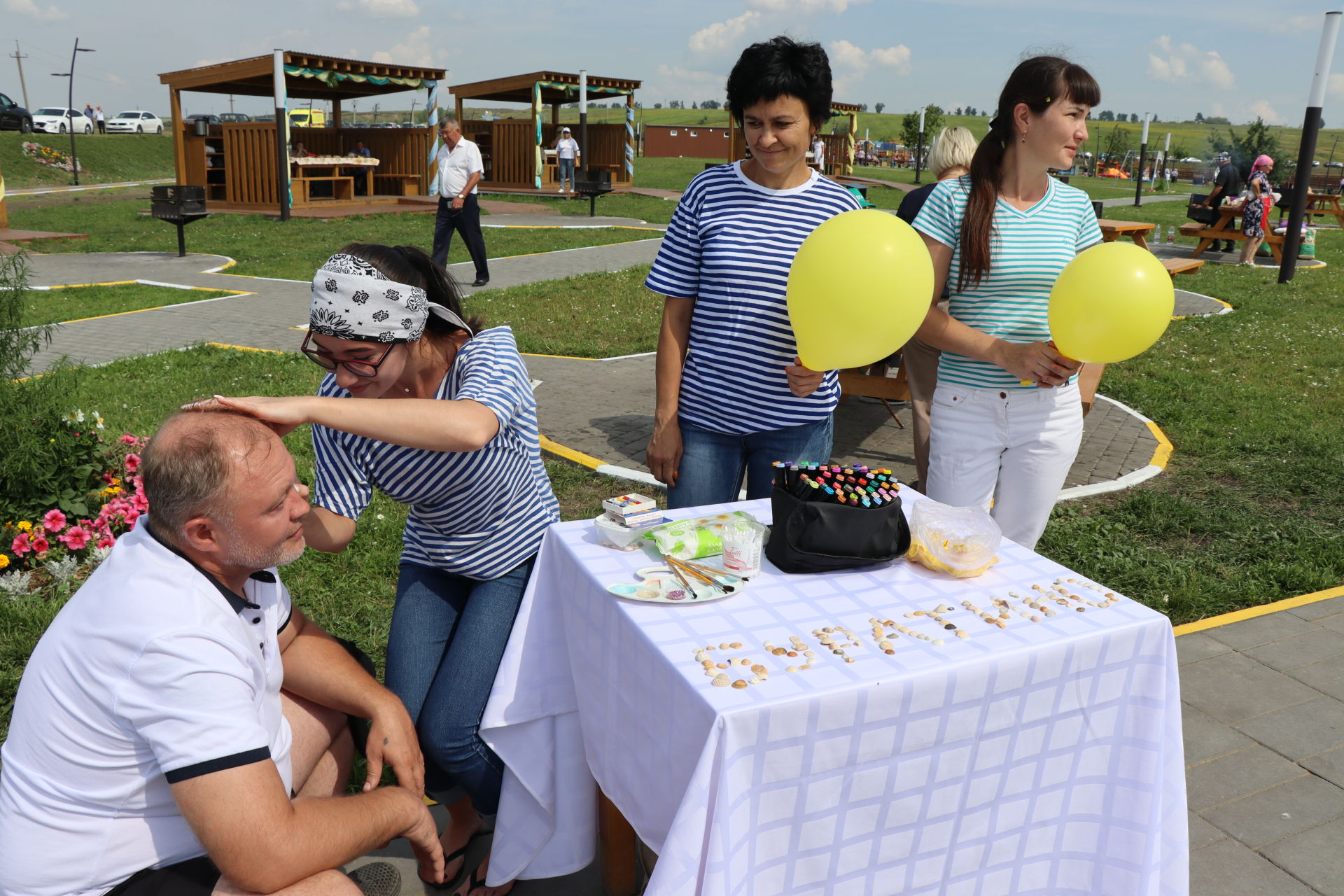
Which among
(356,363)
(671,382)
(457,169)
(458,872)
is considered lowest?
(458,872)

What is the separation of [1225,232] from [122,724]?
18178mm

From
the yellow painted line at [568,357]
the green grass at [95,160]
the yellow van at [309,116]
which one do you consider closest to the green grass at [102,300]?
the yellow painted line at [568,357]

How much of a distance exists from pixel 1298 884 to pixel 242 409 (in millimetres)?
2922

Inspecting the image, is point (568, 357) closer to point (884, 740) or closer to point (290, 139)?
point (884, 740)

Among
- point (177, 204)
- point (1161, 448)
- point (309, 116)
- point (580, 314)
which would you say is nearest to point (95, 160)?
point (309, 116)

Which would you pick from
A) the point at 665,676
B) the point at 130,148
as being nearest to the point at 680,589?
the point at 665,676

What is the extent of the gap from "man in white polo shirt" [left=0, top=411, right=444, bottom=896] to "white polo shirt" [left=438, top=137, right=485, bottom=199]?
10495mm

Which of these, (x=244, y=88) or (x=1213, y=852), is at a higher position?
(x=244, y=88)

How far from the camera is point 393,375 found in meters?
2.36

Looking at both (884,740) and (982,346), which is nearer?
(884,740)

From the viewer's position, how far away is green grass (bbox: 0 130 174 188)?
3266cm

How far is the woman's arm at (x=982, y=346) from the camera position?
9.12 ft

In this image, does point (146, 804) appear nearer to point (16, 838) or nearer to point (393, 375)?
point (16, 838)

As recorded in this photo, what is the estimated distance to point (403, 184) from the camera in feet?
86.0
